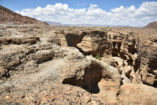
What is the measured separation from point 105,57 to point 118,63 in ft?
7.14

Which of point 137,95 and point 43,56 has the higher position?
point 43,56

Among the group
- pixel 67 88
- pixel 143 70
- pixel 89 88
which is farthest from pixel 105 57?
pixel 67 88

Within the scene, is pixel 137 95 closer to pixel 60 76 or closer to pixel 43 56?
pixel 60 76

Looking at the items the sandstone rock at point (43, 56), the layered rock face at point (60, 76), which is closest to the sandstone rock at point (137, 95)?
the layered rock face at point (60, 76)

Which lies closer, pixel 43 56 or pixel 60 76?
pixel 60 76

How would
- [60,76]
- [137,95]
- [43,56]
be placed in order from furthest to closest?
[137,95], [43,56], [60,76]

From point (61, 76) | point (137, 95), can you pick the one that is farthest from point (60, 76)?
point (137, 95)

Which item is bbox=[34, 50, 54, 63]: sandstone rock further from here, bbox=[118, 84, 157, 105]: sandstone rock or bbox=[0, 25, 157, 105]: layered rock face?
bbox=[118, 84, 157, 105]: sandstone rock

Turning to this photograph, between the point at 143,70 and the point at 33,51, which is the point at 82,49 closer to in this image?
the point at 143,70

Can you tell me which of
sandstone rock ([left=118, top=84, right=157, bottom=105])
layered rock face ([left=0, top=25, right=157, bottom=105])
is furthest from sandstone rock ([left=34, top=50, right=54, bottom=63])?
sandstone rock ([left=118, top=84, right=157, bottom=105])

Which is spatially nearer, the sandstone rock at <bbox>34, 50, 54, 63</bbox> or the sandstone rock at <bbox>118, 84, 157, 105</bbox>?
the sandstone rock at <bbox>34, 50, 54, 63</bbox>

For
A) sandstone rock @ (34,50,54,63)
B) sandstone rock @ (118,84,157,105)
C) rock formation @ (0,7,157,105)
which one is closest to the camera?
rock formation @ (0,7,157,105)

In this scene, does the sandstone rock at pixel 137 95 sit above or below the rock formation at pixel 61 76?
below

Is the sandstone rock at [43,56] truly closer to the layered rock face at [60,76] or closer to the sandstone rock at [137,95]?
the layered rock face at [60,76]
